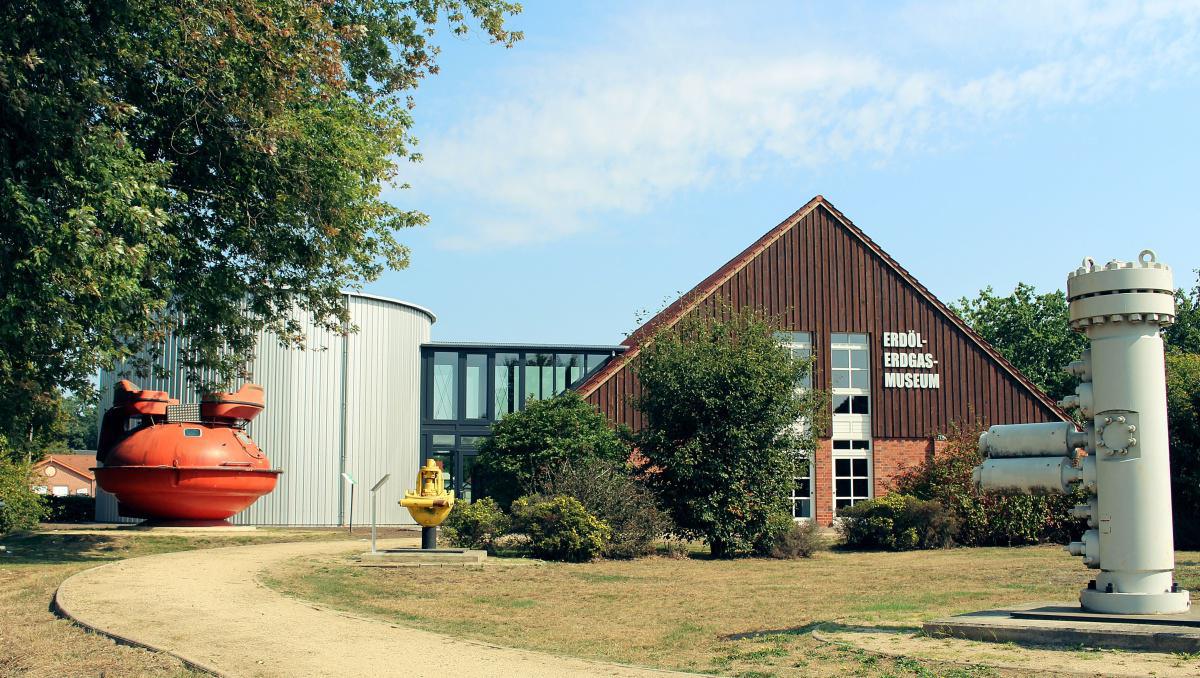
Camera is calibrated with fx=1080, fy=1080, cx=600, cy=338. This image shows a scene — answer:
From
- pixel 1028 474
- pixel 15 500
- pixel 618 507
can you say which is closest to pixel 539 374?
pixel 15 500

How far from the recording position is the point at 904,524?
2538cm

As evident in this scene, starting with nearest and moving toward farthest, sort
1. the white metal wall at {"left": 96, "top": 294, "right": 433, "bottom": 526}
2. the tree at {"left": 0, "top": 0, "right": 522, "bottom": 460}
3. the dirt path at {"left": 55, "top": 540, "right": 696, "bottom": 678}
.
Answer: the dirt path at {"left": 55, "top": 540, "right": 696, "bottom": 678} < the tree at {"left": 0, "top": 0, "right": 522, "bottom": 460} < the white metal wall at {"left": 96, "top": 294, "right": 433, "bottom": 526}

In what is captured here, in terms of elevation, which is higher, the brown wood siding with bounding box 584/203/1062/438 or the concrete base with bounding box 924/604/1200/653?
the brown wood siding with bounding box 584/203/1062/438

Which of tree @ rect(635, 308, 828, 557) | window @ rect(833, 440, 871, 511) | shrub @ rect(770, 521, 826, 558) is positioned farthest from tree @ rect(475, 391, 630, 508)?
window @ rect(833, 440, 871, 511)

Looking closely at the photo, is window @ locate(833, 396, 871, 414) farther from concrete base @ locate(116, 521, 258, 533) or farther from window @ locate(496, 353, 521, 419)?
concrete base @ locate(116, 521, 258, 533)

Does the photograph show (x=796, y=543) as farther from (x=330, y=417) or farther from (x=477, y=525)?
(x=330, y=417)

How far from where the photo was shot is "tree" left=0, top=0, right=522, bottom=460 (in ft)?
40.4

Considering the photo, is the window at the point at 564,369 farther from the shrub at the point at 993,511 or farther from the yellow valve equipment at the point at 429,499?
the yellow valve equipment at the point at 429,499

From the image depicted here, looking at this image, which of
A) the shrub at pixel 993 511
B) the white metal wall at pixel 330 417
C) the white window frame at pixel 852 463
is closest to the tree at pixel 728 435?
the shrub at pixel 993 511

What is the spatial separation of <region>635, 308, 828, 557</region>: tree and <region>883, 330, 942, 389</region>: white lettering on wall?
1170cm

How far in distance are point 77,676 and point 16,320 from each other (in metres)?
5.47

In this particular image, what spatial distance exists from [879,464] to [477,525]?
56.4ft

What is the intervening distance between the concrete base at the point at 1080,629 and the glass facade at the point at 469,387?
33470 mm

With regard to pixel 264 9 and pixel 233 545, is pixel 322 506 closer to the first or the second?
pixel 233 545
